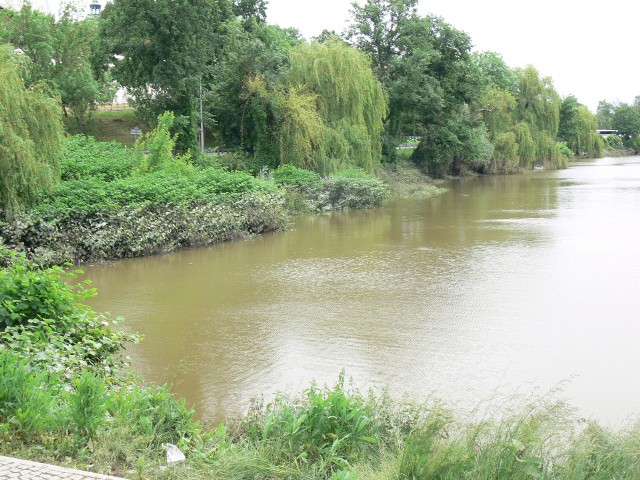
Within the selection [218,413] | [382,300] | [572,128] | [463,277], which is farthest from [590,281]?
[572,128]

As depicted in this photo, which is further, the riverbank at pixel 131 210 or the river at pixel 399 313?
the riverbank at pixel 131 210

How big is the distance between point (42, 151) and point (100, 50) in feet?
47.0

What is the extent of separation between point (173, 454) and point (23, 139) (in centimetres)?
1108

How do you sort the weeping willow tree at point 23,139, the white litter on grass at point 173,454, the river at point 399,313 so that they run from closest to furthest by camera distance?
the white litter on grass at point 173,454 < the river at point 399,313 < the weeping willow tree at point 23,139

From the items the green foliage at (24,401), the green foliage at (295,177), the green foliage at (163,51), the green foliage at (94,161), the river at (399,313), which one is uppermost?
the green foliage at (163,51)

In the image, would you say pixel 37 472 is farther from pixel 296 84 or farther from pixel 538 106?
pixel 538 106

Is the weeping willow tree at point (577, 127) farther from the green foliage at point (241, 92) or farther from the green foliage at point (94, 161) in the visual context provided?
the green foliage at point (94, 161)

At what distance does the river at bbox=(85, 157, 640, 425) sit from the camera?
821 cm

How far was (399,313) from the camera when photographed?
11.3 m

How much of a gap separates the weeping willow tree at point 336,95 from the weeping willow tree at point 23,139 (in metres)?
13.2

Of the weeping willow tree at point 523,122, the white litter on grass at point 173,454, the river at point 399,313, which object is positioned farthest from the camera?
the weeping willow tree at point 523,122

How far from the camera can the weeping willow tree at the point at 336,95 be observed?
90.6 ft

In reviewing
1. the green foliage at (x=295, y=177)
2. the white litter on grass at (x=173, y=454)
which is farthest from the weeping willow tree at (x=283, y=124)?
the white litter on grass at (x=173, y=454)

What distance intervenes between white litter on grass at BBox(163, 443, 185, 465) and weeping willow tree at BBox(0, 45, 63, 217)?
415 inches
